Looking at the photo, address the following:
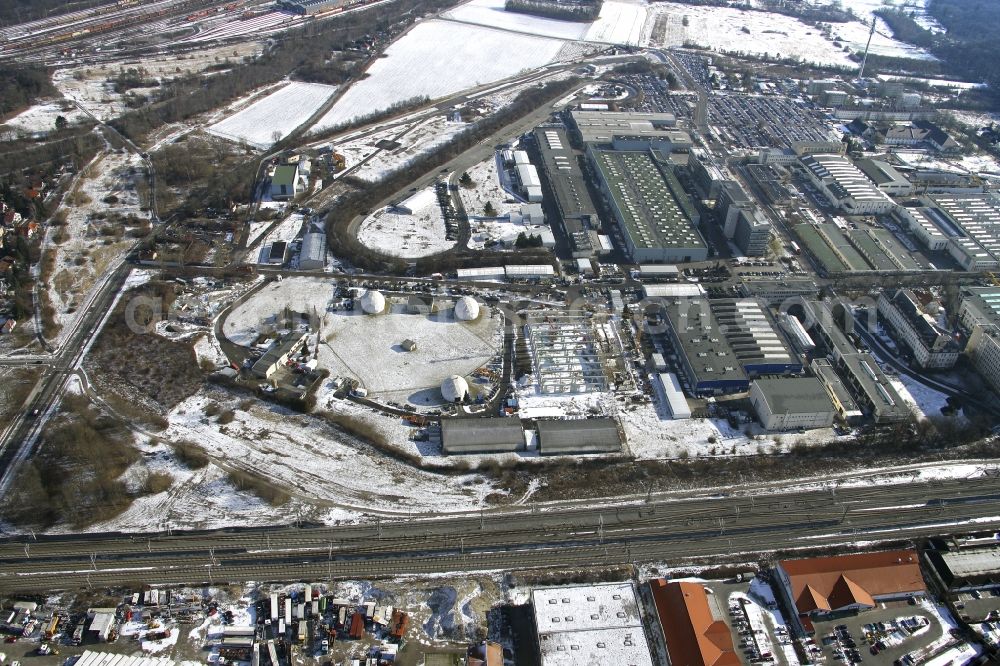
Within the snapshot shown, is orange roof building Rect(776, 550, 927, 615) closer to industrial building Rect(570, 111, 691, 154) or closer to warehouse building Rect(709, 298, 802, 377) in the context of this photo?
warehouse building Rect(709, 298, 802, 377)

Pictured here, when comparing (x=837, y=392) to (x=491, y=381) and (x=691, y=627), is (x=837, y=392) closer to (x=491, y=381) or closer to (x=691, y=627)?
(x=691, y=627)

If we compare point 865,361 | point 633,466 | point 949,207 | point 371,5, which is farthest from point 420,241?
point 371,5

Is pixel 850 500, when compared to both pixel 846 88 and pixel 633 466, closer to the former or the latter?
pixel 633 466

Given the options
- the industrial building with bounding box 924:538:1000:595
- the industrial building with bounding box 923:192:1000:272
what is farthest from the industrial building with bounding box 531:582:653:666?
the industrial building with bounding box 923:192:1000:272

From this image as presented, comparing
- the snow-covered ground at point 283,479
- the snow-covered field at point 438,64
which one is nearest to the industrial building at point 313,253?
the snow-covered ground at point 283,479

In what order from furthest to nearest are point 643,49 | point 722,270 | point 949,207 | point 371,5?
point 371,5 → point 643,49 → point 949,207 → point 722,270

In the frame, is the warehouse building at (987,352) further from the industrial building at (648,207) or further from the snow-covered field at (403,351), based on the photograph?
the snow-covered field at (403,351)
